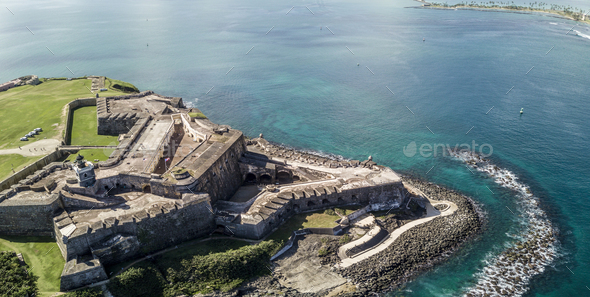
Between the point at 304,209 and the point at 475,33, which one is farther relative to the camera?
the point at 475,33

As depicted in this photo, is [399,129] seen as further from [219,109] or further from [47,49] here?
[47,49]

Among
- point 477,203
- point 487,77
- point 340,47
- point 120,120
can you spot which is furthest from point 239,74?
point 477,203

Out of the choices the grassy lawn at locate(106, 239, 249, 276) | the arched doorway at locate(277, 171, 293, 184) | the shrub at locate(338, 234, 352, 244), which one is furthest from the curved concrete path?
the arched doorway at locate(277, 171, 293, 184)

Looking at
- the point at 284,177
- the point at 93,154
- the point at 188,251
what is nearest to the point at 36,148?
the point at 93,154

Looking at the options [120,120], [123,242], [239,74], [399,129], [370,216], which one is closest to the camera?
Answer: [123,242]

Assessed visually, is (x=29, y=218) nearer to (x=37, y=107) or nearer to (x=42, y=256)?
(x=42, y=256)
